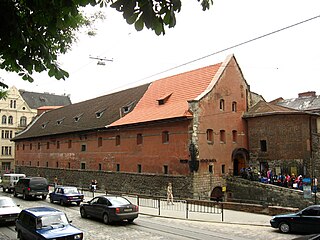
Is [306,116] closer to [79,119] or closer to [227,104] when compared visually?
[227,104]

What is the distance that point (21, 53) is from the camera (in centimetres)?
528

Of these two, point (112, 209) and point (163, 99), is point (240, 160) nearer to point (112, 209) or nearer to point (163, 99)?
point (163, 99)

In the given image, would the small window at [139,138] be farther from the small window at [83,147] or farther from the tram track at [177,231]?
the tram track at [177,231]

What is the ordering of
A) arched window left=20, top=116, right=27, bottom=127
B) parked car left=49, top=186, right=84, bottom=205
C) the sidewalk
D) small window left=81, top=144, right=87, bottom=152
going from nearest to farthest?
the sidewalk
parked car left=49, top=186, right=84, bottom=205
small window left=81, top=144, right=87, bottom=152
arched window left=20, top=116, right=27, bottom=127

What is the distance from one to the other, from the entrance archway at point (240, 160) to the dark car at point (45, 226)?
21926 millimetres

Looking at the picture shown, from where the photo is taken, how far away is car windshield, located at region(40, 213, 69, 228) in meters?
12.5

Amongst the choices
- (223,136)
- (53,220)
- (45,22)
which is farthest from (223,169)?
(45,22)

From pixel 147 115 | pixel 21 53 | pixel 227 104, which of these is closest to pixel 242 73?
pixel 227 104

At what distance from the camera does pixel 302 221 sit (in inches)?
591

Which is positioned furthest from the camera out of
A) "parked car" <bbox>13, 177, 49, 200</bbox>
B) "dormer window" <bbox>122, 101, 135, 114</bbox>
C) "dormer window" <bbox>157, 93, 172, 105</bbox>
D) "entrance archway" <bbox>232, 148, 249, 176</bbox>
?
"dormer window" <bbox>122, 101, 135, 114</bbox>

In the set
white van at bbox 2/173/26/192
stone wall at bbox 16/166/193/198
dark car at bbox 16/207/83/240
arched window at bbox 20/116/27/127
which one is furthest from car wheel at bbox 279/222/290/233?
arched window at bbox 20/116/27/127

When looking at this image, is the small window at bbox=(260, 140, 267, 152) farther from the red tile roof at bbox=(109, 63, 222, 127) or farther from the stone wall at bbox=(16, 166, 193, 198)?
the stone wall at bbox=(16, 166, 193, 198)

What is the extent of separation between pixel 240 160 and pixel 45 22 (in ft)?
97.9

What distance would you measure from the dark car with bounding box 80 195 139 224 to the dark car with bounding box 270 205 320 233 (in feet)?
23.7
